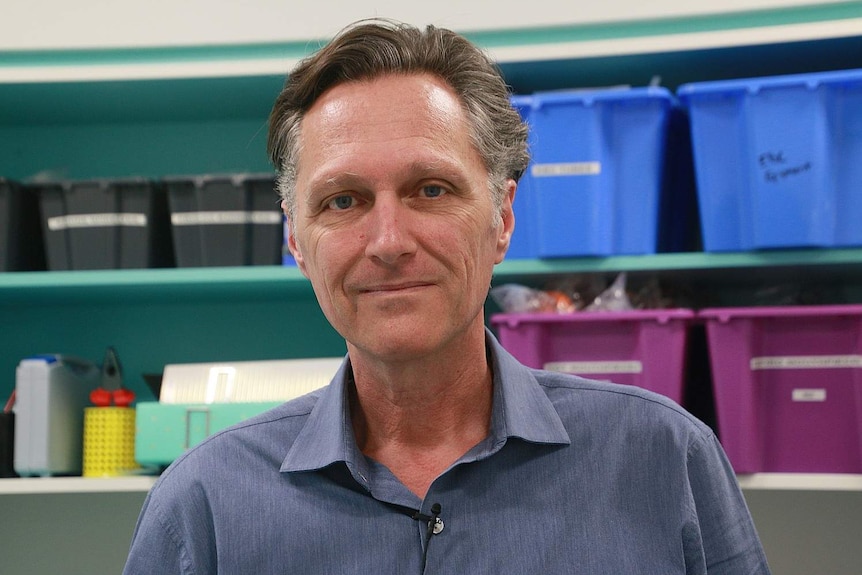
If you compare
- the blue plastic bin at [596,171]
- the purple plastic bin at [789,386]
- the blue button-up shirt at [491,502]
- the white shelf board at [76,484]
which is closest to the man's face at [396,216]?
the blue button-up shirt at [491,502]

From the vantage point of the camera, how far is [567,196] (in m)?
1.83

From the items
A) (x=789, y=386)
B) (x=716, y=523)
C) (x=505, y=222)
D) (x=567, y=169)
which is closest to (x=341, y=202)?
(x=505, y=222)

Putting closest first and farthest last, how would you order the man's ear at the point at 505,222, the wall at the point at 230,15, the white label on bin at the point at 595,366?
the man's ear at the point at 505,222 → the white label on bin at the point at 595,366 → the wall at the point at 230,15

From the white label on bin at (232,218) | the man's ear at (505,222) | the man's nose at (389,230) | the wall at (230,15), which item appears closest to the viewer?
the man's nose at (389,230)

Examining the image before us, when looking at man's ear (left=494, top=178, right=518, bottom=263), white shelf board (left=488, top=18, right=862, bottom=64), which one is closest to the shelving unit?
white shelf board (left=488, top=18, right=862, bottom=64)

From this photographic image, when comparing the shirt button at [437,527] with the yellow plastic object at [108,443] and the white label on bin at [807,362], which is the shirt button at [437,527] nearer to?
the white label on bin at [807,362]

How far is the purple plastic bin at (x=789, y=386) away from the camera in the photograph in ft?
5.77

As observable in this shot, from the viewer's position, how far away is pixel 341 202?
1.04 meters

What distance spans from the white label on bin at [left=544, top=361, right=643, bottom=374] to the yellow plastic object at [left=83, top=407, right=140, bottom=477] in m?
0.87

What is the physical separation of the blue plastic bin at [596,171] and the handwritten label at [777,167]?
0.61 ft

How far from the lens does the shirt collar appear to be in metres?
1.03

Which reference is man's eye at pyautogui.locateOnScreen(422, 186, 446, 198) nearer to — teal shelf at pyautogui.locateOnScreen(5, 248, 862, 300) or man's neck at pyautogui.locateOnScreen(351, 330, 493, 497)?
man's neck at pyautogui.locateOnScreen(351, 330, 493, 497)

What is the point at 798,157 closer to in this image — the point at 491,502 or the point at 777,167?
the point at 777,167

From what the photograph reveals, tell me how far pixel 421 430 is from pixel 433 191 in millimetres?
262
